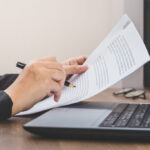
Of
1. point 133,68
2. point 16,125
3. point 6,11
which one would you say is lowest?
point 16,125

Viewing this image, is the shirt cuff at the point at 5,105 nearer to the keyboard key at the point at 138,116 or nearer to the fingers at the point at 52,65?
the fingers at the point at 52,65

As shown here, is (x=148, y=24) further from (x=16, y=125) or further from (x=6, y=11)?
(x=16, y=125)

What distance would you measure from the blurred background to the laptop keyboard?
0.73 m

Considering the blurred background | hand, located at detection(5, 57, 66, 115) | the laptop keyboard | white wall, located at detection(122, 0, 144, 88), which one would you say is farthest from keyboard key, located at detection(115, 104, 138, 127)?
the blurred background

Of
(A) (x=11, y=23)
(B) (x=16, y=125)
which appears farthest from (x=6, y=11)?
(B) (x=16, y=125)

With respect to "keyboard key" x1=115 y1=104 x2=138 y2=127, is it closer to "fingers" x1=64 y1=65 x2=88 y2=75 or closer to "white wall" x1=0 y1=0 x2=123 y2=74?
"fingers" x1=64 y1=65 x2=88 y2=75

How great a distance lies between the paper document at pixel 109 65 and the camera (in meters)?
0.82

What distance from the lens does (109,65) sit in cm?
90

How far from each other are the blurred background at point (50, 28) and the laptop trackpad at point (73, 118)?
751 millimetres

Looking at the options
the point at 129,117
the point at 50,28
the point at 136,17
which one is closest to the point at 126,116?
the point at 129,117

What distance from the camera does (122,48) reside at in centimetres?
90

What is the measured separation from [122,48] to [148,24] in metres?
0.56

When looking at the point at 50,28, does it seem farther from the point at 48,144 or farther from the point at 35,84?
the point at 48,144

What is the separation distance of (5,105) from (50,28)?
84 centimetres
